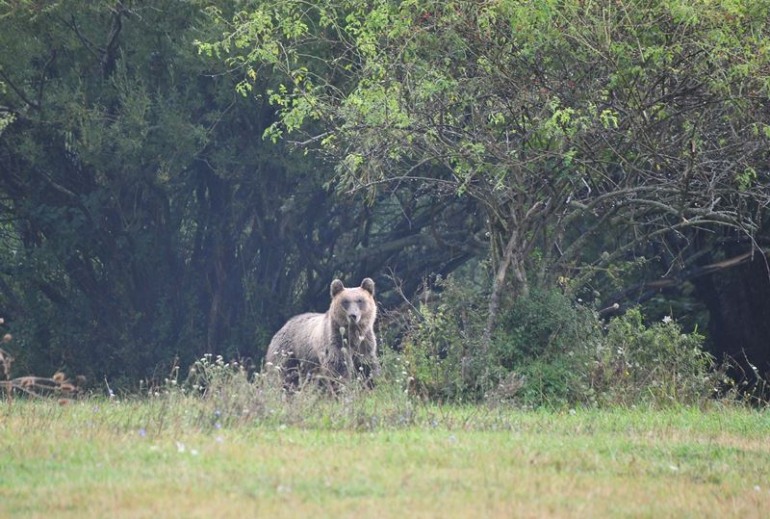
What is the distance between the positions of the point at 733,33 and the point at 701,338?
3.90 m

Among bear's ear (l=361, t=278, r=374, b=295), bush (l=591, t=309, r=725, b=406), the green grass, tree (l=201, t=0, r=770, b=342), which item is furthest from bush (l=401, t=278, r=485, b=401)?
the green grass

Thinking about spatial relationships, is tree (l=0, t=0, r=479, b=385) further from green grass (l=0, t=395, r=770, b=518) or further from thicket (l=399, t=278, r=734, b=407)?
green grass (l=0, t=395, r=770, b=518)

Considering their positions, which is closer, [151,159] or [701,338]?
[701,338]

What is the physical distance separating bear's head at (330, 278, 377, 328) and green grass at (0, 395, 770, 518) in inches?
216

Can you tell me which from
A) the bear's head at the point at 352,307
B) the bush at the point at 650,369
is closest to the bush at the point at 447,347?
the bear's head at the point at 352,307

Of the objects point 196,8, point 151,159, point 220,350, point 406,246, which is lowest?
point 220,350

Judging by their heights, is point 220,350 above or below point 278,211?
below

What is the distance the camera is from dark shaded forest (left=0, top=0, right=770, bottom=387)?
1550cm

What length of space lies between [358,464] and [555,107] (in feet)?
22.0

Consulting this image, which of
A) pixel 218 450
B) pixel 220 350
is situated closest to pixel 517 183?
pixel 218 450

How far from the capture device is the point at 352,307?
18156mm

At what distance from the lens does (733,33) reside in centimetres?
1483

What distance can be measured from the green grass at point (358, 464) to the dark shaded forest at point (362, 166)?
174 inches

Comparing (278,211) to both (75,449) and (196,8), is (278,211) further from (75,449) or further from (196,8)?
(75,449)
